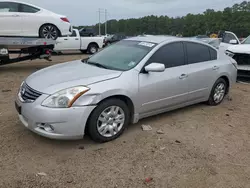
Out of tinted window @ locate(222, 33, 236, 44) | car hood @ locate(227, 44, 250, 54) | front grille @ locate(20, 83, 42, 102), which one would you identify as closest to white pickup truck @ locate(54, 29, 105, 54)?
tinted window @ locate(222, 33, 236, 44)

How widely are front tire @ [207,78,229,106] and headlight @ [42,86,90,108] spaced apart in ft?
10.4

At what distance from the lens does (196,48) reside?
5.24 m

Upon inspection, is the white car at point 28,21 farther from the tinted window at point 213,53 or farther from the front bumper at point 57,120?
the front bumper at point 57,120

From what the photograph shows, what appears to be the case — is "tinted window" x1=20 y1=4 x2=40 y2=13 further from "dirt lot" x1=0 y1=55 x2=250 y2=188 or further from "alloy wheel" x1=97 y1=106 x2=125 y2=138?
"alloy wheel" x1=97 y1=106 x2=125 y2=138

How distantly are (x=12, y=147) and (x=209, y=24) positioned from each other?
67.8m

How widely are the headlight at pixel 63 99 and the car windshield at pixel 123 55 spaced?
0.97 metres

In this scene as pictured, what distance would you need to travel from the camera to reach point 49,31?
938 centimetres

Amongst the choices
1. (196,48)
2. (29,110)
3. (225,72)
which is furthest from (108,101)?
(225,72)

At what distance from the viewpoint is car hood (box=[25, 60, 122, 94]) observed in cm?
364

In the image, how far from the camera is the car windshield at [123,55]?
4328 millimetres

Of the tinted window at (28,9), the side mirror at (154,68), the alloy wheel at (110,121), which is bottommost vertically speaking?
the alloy wheel at (110,121)

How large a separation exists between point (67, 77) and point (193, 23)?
68912mm

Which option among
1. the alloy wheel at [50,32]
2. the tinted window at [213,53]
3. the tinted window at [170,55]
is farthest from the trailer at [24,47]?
the tinted window at [213,53]

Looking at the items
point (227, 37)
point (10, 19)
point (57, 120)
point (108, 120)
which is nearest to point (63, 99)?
point (57, 120)
